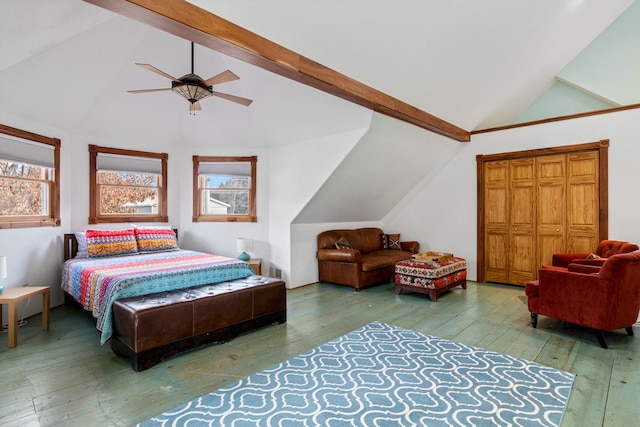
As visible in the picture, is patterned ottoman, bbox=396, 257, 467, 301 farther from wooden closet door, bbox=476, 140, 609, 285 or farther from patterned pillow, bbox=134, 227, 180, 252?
patterned pillow, bbox=134, 227, 180, 252

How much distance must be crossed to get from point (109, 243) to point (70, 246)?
1.80 ft

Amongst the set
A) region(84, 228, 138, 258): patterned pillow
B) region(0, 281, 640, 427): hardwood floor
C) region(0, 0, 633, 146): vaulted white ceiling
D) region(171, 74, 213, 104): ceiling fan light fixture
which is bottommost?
region(0, 281, 640, 427): hardwood floor

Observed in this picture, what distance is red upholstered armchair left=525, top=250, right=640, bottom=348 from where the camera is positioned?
120 inches

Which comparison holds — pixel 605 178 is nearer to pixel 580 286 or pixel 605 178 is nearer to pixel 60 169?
pixel 580 286

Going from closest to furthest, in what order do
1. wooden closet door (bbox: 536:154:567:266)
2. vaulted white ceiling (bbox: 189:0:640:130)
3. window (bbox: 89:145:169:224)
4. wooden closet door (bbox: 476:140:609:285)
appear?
vaulted white ceiling (bbox: 189:0:640:130) → wooden closet door (bbox: 476:140:609:285) → window (bbox: 89:145:169:224) → wooden closet door (bbox: 536:154:567:266)

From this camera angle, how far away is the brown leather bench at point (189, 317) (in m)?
2.71

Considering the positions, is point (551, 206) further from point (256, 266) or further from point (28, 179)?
point (28, 179)

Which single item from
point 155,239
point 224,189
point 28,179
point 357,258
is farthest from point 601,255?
point 28,179

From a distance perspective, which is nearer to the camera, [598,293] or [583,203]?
[598,293]

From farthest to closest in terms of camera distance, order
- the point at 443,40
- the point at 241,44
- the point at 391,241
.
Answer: the point at 391,241, the point at 443,40, the point at 241,44

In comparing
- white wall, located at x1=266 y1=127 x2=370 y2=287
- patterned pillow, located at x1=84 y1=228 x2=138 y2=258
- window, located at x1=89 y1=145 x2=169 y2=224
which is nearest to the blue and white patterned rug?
white wall, located at x1=266 y1=127 x2=370 y2=287

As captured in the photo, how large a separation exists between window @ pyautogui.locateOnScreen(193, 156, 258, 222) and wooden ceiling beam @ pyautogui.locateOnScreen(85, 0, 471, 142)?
8.88 feet

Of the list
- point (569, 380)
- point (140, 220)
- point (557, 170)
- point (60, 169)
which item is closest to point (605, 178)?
point (557, 170)

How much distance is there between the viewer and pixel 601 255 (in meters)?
4.12
